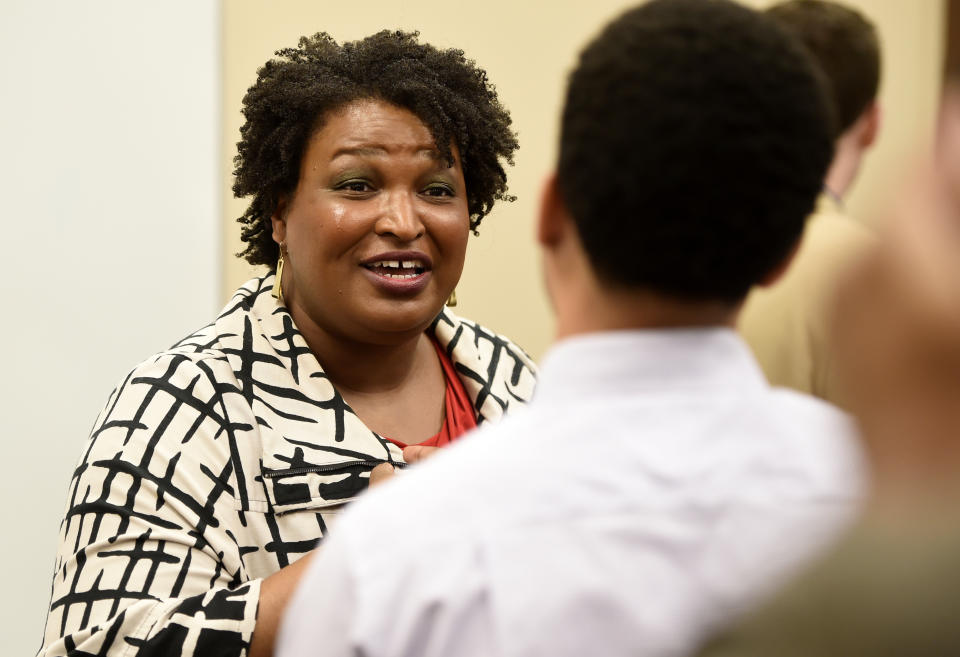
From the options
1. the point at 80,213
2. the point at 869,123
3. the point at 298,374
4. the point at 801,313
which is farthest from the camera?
the point at 80,213

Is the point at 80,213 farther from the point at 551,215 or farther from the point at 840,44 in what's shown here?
the point at 551,215

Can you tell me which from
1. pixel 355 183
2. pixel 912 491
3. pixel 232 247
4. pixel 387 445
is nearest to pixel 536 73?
pixel 232 247

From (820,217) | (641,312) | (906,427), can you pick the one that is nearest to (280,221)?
(820,217)

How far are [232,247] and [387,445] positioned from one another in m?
1.31

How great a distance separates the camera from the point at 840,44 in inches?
51.4

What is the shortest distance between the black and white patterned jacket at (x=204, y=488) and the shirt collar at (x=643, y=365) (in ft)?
2.69

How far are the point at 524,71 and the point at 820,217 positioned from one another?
179cm

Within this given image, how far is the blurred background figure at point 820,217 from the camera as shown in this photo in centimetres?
124

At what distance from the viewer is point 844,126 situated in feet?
4.40

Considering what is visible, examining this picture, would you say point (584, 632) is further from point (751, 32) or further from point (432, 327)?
point (432, 327)

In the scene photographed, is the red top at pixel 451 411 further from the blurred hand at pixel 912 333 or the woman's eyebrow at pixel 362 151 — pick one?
the blurred hand at pixel 912 333

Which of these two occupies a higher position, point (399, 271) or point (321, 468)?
point (399, 271)

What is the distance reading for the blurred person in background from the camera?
362 mm

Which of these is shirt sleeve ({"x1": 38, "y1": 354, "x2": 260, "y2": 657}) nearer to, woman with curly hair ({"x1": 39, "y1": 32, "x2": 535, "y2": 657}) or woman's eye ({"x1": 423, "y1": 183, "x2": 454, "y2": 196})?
woman with curly hair ({"x1": 39, "y1": 32, "x2": 535, "y2": 657})
